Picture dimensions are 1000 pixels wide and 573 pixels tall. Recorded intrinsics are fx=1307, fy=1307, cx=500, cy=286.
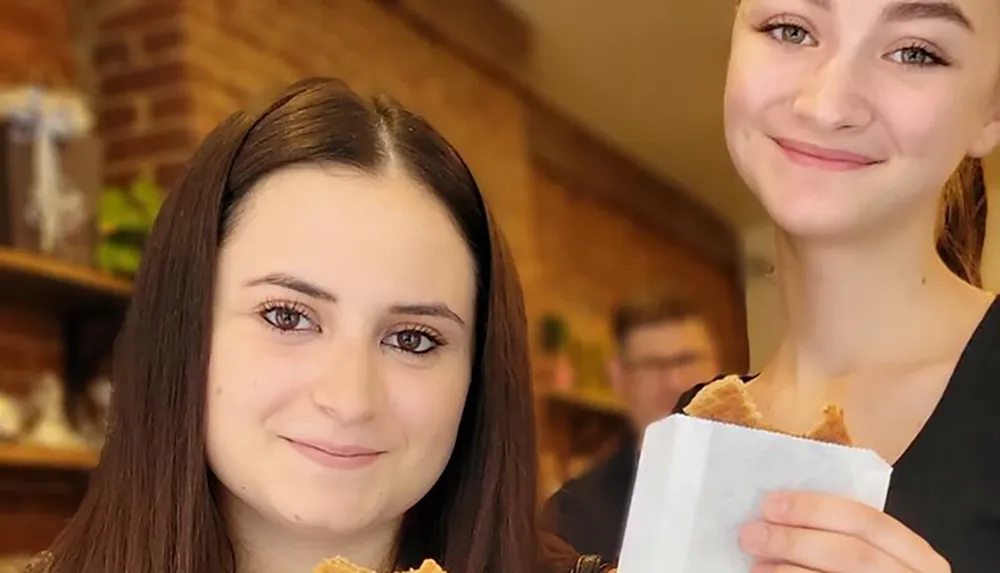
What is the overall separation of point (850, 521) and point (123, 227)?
1.82 metres

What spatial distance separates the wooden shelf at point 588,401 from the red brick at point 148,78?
1845mm

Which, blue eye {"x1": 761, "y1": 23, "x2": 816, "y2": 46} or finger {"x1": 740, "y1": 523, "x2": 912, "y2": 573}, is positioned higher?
blue eye {"x1": 761, "y1": 23, "x2": 816, "y2": 46}

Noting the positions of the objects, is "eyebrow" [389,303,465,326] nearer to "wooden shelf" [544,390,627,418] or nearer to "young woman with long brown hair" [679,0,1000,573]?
"young woman with long brown hair" [679,0,1000,573]

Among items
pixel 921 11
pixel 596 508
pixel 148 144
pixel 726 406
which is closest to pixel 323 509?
pixel 726 406

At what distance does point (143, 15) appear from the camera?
2.54 m

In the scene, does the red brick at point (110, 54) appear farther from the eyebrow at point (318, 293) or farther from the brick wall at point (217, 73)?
the eyebrow at point (318, 293)

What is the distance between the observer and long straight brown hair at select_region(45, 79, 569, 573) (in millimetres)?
1070

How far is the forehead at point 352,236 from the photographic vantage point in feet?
3.30

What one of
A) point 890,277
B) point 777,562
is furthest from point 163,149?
point 777,562

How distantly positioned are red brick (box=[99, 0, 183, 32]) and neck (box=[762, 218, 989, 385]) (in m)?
1.80

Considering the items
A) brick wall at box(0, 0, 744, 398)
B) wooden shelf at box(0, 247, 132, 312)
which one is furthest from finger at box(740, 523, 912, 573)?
wooden shelf at box(0, 247, 132, 312)

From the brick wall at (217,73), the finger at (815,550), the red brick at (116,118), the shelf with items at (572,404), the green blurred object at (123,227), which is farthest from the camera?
the shelf with items at (572,404)

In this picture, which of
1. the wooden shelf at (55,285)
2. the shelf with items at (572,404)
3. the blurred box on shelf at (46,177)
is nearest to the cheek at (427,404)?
the wooden shelf at (55,285)

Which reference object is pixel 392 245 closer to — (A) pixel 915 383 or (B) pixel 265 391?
(B) pixel 265 391
